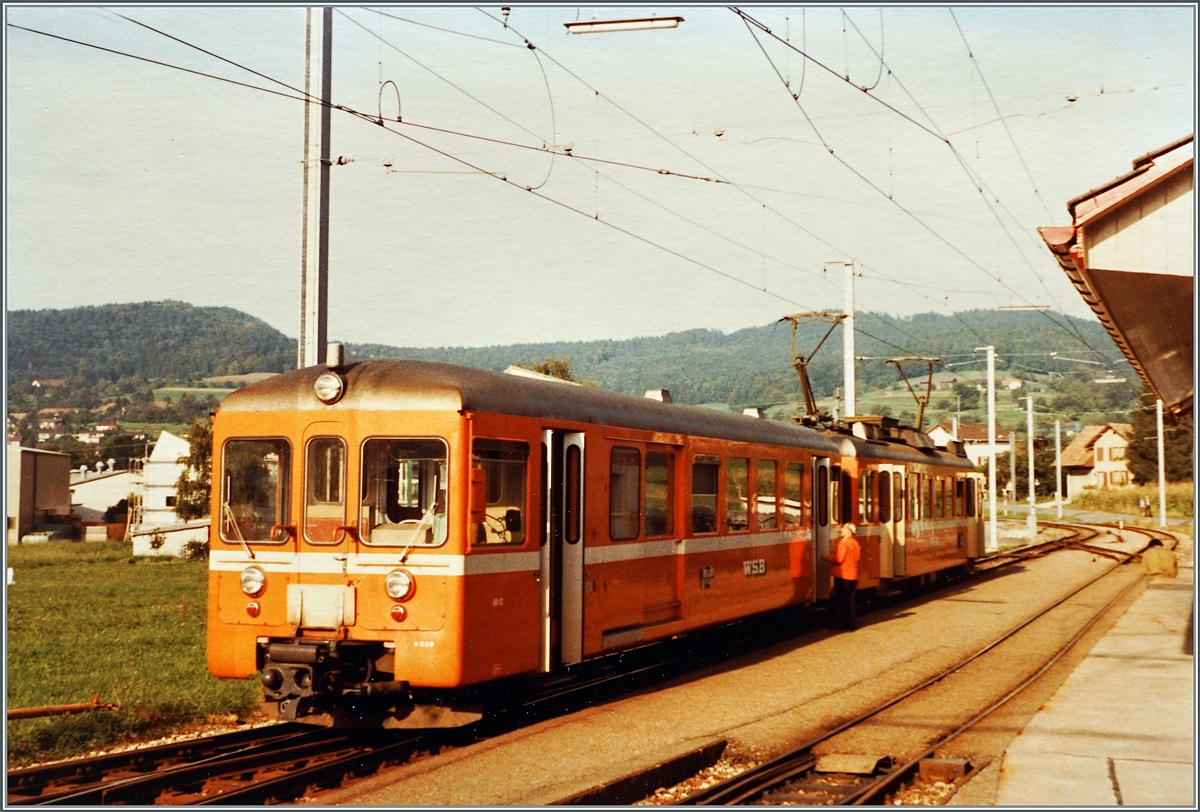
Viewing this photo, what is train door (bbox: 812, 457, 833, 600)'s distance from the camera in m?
17.0

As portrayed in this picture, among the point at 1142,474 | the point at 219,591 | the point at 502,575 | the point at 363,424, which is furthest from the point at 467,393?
the point at 1142,474

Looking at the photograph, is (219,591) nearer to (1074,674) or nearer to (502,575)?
(502,575)

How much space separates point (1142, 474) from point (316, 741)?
81309 millimetres

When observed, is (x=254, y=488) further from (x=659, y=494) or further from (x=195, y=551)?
(x=195, y=551)

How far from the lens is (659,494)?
469 inches

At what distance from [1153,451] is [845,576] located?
70141mm

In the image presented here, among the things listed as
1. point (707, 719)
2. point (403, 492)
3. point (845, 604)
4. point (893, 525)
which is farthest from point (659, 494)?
point (893, 525)

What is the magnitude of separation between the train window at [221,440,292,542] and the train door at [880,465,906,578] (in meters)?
13.0

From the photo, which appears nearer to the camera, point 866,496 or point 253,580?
point 253,580

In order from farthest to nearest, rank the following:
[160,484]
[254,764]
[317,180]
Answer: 1. [160,484]
2. [317,180]
3. [254,764]

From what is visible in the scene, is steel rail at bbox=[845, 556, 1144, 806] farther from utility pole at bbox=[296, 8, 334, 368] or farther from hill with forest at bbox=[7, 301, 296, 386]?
hill with forest at bbox=[7, 301, 296, 386]

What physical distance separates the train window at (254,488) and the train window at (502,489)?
158cm

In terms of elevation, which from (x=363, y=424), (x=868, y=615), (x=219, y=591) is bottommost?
(x=868, y=615)

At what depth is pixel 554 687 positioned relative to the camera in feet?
38.1
